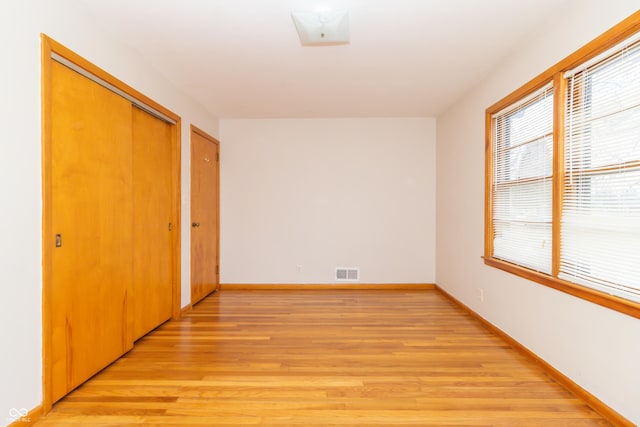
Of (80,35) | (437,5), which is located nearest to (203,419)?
(80,35)

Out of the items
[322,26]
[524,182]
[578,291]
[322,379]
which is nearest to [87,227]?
[322,379]

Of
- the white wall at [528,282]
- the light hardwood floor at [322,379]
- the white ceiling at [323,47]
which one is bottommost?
the light hardwood floor at [322,379]

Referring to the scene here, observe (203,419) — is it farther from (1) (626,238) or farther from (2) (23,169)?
(1) (626,238)

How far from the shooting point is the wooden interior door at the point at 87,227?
2062mm

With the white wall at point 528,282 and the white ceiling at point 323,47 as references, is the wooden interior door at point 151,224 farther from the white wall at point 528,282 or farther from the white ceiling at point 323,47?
the white wall at point 528,282

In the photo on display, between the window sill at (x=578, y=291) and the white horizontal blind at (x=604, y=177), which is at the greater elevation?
the white horizontal blind at (x=604, y=177)

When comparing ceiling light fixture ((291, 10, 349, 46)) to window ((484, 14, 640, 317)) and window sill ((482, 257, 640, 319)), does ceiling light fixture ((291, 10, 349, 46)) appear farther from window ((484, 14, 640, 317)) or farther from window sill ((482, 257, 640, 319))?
window sill ((482, 257, 640, 319))

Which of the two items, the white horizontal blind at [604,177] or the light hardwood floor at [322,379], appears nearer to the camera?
the white horizontal blind at [604,177]

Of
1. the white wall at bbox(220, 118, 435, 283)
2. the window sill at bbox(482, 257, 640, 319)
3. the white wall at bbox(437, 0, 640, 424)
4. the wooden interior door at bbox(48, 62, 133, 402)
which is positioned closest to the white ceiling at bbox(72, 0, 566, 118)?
the white wall at bbox(437, 0, 640, 424)

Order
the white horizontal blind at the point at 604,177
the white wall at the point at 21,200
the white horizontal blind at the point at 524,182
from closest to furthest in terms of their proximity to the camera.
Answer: the white wall at the point at 21,200 < the white horizontal blind at the point at 604,177 < the white horizontal blind at the point at 524,182

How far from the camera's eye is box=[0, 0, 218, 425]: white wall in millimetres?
1711

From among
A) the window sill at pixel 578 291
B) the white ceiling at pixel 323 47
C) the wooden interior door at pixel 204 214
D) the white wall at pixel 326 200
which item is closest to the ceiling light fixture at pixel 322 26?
the white ceiling at pixel 323 47

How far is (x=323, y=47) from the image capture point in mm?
2826

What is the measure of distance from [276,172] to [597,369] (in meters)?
4.20
